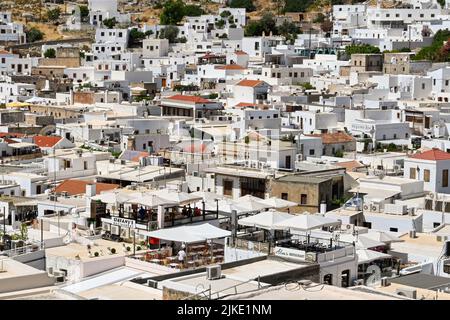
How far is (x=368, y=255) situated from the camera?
50.8 feet

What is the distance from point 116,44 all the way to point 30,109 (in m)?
21.8

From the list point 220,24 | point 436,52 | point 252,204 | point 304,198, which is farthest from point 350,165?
point 220,24

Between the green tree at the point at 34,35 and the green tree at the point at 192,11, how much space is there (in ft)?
29.9

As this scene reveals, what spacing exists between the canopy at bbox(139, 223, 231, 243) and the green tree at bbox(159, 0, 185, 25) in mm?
54094

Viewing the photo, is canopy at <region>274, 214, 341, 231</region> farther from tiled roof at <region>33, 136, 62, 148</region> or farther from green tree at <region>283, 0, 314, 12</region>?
green tree at <region>283, 0, 314, 12</region>

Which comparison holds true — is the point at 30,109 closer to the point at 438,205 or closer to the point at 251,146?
the point at 251,146

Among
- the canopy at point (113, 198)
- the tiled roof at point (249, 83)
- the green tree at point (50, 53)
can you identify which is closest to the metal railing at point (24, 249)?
the canopy at point (113, 198)

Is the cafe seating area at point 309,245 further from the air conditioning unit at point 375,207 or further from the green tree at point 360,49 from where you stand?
the green tree at point 360,49

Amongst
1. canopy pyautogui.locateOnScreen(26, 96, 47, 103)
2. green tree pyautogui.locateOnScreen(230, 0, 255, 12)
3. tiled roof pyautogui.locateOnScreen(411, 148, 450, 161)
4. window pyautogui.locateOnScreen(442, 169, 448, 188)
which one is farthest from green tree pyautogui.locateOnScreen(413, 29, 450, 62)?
window pyautogui.locateOnScreen(442, 169, 448, 188)

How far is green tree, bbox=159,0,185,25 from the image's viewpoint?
6914cm

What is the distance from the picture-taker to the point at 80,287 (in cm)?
1320

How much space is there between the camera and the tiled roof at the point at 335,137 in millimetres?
31580

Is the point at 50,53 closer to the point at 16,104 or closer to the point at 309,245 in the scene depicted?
the point at 16,104
